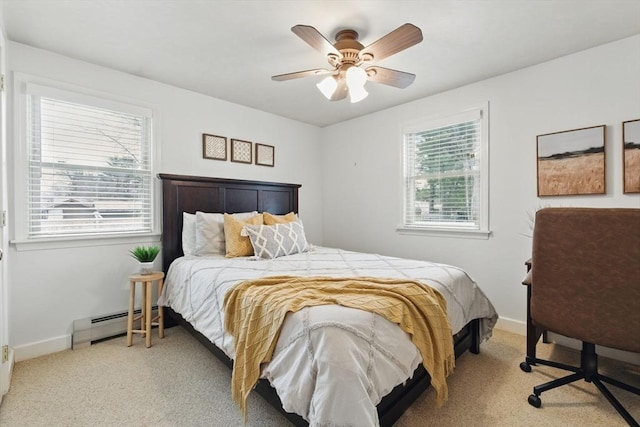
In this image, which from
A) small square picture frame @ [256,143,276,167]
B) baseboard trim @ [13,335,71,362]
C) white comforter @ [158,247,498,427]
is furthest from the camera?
small square picture frame @ [256,143,276,167]

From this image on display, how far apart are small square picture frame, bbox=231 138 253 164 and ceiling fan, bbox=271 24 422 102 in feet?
5.08

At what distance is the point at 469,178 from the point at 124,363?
3.59 m

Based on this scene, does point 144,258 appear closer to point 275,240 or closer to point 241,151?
point 275,240

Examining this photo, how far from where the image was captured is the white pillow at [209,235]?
2.99 metres

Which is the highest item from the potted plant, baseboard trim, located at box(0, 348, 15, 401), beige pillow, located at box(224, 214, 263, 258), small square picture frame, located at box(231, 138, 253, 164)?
small square picture frame, located at box(231, 138, 253, 164)

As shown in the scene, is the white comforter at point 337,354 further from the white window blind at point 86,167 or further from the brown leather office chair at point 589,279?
the white window blind at point 86,167

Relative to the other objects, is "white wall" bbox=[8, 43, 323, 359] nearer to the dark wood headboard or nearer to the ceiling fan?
the dark wood headboard

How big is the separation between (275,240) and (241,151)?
144 cm

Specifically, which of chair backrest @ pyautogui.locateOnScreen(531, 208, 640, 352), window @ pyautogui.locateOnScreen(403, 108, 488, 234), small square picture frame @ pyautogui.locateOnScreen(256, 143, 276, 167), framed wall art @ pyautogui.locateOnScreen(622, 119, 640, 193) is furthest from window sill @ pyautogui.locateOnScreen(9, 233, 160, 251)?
framed wall art @ pyautogui.locateOnScreen(622, 119, 640, 193)

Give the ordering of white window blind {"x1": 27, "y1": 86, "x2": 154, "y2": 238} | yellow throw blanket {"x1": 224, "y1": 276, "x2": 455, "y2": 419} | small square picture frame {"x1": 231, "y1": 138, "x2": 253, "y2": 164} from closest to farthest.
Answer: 1. yellow throw blanket {"x1": 224, "y1": 276, "x2": 455, "y2": 419}
2. white window blind {"x1": 27, "y1": 86, "x2": 154, "y2": 238}
3. small square picture frame {"x1": 231, "y1": 138, "x2": 253, "y2": 164}

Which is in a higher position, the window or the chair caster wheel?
the window

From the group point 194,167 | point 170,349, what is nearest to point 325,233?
point 194,167

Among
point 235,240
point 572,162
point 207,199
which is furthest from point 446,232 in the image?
point 207,199

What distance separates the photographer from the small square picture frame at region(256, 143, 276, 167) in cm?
393
